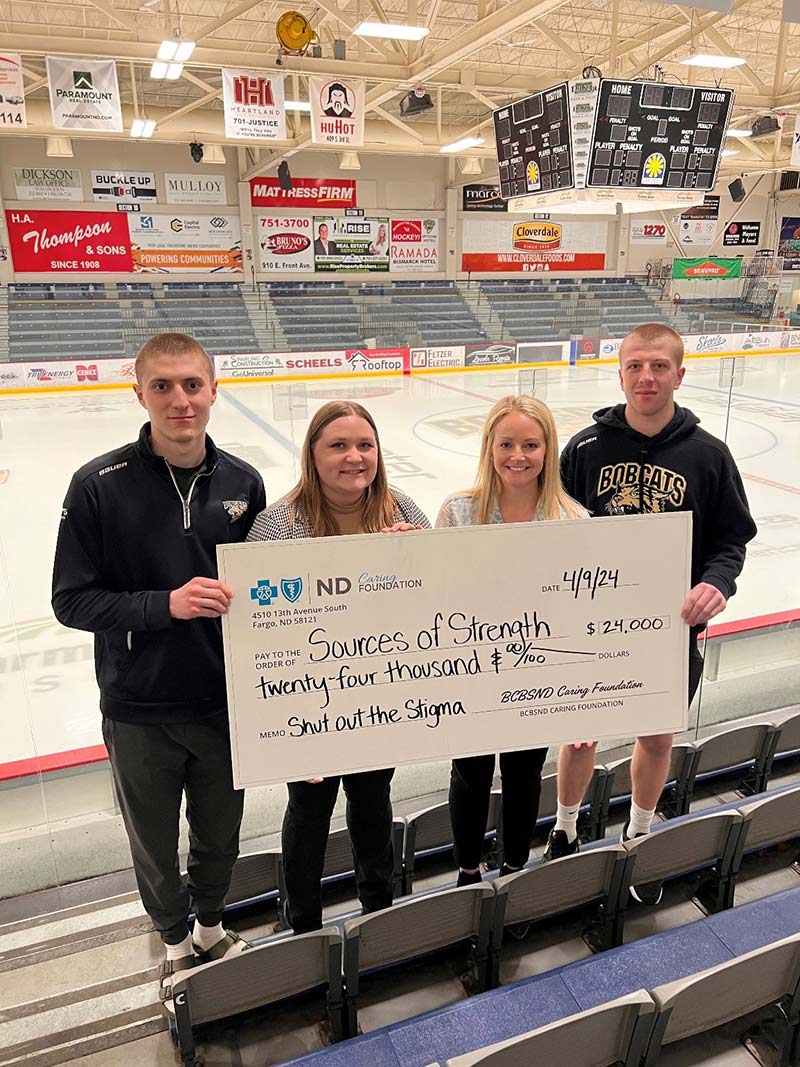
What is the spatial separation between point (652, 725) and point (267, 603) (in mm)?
989

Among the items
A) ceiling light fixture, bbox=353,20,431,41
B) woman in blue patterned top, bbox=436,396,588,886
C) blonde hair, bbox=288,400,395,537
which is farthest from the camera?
ceiling light fixture, bbox=353,20,431,41

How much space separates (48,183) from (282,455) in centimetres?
1762

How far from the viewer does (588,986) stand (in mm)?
1873

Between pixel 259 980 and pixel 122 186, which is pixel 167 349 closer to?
pixel 259 980

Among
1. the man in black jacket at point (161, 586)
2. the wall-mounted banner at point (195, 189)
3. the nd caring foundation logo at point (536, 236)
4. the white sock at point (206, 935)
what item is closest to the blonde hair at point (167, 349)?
the man in black jacket at point (161, 586)

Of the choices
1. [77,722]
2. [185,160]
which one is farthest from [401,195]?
[77,722]

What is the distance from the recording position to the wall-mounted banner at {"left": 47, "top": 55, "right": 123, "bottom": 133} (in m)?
8.13

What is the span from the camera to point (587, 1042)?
5.01ft

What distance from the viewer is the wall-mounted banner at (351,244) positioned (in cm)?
2119

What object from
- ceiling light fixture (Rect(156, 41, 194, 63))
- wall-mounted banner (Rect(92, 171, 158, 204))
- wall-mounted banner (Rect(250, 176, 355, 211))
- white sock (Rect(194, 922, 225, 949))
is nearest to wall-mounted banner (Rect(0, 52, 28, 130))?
ceiling light fixture (Rect(156, 41, 194, 63))

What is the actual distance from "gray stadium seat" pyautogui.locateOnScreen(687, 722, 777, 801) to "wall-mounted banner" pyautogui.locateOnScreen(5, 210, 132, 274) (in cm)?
1999

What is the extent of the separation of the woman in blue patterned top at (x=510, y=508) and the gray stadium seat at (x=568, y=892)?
156 mm

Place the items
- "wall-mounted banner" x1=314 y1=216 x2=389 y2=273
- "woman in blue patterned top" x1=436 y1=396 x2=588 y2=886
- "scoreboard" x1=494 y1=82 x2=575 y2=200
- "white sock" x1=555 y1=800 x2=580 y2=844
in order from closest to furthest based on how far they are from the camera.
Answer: "woman in blue patterned top" x1=436 y1=396 x2=588 y2=886 → "white sock" x1=555 y1=800 x2=580 y2=844 → "scoreboard" x1=494 y1=82 x2=575 y2=200 → "wall-mounted banner" x1=314 y1=216 x2=389 y2=273

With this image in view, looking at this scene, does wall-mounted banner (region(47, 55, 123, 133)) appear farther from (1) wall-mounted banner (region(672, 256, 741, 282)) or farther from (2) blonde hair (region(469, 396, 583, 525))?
(1) wall-mounted banner (region(672, 256, 741, 282))
